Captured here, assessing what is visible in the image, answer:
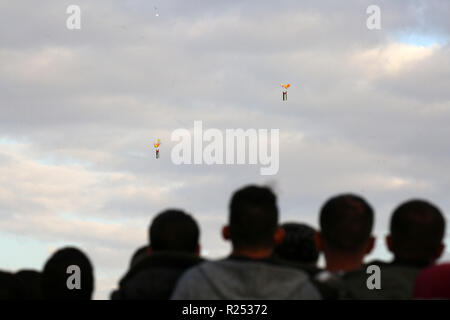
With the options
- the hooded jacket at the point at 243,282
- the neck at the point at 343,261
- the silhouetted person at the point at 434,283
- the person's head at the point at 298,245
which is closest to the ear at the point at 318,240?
the neck at the point at 343,261

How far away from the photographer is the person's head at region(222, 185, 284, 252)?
8.67m

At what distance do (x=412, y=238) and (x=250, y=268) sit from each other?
197 centimetres

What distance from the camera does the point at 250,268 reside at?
854cm

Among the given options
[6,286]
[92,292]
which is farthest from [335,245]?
[6,286]

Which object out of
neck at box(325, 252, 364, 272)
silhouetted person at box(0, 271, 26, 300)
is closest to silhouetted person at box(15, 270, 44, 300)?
silhouetted person at box(0, 271, 26, 300)

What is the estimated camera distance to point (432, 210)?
9242 millimetres

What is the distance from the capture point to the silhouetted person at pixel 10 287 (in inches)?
432

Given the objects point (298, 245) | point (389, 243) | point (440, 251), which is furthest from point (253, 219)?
point (440, 251)

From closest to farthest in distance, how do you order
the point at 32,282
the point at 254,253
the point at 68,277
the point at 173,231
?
the point at 254,253 → the point at 173,231 → the point at 68,277 → the point at 32,282

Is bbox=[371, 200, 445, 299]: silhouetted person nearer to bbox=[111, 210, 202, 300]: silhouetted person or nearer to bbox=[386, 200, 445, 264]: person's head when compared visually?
bbox=[386, 200, 445, 264]: person's head

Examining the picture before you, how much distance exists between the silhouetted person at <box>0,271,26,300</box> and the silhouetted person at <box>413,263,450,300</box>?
223 inches

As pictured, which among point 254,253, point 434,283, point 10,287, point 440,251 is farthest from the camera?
point 10,287

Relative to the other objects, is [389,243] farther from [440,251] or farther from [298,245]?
[298,245]
